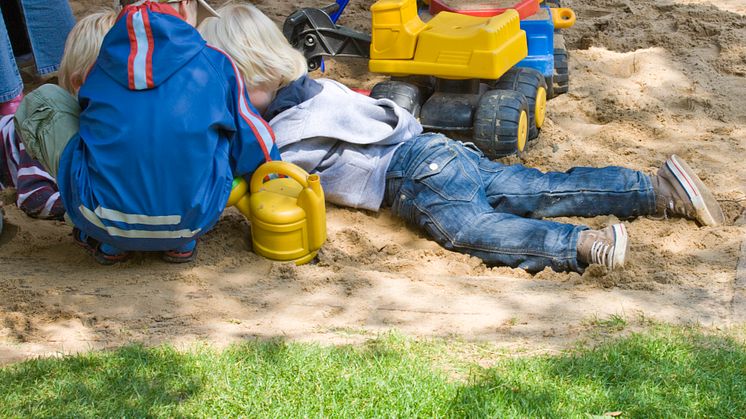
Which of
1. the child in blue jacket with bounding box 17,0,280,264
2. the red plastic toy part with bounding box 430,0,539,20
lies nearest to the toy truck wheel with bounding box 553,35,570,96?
the red plastic toy part with bounding box 430,0,539,20

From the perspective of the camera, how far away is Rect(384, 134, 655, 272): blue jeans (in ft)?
10.4

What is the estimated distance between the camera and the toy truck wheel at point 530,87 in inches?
162

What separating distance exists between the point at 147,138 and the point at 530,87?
1.97 meters

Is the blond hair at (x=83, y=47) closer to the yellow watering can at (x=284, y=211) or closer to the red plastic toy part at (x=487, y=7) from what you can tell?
the yellow watering can at (x=284, y=211)

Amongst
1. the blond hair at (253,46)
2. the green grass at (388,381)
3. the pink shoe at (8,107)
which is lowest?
the pink shoe at (8,107)

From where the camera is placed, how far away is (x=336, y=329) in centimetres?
263

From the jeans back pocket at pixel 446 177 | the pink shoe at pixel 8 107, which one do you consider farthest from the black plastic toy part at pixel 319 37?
the jeans back pocket at pixel 446 177

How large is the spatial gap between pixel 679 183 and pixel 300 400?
186 centimetres

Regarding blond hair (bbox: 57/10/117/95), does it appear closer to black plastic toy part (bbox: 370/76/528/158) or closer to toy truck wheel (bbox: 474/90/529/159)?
black plastic toy part (bbox: 370/76/528/158)

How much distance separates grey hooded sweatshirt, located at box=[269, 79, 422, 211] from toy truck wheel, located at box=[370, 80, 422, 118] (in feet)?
1.38

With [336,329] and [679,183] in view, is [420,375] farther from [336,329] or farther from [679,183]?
[679,183]

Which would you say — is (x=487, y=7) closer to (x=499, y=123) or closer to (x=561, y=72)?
(x=561, y=72)

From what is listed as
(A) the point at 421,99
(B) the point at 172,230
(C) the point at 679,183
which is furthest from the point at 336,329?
(A) the point at 421,99

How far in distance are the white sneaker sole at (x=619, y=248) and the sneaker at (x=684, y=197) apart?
0.46m
